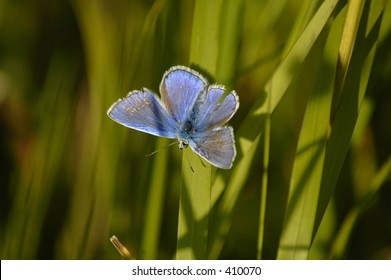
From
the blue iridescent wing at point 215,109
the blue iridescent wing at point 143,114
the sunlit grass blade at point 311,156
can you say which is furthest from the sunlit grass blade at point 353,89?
the blue iridescent wing at point 143,114

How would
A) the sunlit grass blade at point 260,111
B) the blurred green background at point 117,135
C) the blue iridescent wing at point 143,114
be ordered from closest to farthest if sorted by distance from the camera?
the sunlit grass blade at point 260,111, the blue iridescent wing at point 143,114, the blurred green background at point 117,135

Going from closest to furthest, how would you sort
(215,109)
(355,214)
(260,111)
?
(260,111), (215,109), (355,214)

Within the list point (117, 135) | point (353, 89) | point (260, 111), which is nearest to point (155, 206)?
point (117, 135)

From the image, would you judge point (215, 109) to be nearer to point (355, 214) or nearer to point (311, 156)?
point (311, 156)

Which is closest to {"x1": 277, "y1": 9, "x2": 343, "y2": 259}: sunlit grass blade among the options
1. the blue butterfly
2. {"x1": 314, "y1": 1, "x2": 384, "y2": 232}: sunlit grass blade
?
{"x1": 314, "y1": 1, "x2": 384, "y2": 232}: sunlit grass blade

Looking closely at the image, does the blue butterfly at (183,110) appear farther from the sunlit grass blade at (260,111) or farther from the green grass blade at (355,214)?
the green grass blade at (355,214)

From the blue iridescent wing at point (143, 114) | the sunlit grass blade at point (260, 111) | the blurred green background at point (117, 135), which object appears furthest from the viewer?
the blurred green background at point (117, 135)
